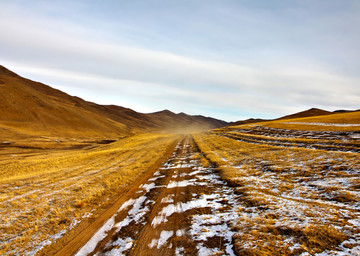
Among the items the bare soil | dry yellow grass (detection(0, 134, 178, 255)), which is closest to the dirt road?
the bare soil

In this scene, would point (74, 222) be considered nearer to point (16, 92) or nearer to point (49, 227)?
point (49, 227)

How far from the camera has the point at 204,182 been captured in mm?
10594

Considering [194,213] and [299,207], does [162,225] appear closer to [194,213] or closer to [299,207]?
[194,213]

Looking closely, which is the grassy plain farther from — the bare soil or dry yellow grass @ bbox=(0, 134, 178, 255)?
dry yellow grass @ bbox=(0, 134, 178, 255)

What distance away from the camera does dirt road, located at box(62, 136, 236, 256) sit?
497cm

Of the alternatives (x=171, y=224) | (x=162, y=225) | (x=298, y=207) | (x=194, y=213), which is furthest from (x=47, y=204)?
(x=298, y=207)

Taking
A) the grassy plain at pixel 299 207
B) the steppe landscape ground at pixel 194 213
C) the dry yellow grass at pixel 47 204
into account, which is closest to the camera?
the grassy plain at pixel 299 207

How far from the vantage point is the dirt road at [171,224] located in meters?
4.97

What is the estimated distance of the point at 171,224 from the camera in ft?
20.3

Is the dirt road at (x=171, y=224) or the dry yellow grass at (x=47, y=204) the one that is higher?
the dirt road at (x=171, y=224)

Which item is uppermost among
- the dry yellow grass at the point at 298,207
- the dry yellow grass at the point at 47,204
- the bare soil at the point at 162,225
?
the dry yellow grass at the point at 298,207

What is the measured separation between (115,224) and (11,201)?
Answer: 6837 mm

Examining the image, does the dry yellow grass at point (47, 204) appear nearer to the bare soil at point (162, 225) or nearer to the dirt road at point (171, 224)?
the bare soil at point (162, 225)

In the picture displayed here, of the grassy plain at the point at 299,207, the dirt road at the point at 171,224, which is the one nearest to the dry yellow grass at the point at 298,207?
the grassy plain at the point at 299,207
